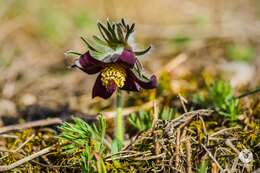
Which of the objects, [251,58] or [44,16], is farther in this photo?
[44,16]

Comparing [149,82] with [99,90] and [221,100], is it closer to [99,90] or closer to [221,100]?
[99,90]

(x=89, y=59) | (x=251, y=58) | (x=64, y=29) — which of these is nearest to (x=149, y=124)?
(x=89, y=59)

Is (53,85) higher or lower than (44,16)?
lower

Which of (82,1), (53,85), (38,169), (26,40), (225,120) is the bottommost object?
(38,169)

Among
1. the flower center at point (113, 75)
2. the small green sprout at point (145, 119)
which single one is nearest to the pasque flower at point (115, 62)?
the flower center at point (113, 75)

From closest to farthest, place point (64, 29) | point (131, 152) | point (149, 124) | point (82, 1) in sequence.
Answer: point (131, 152)
point (149, 124)
point (64, 29)
point (82, 1)

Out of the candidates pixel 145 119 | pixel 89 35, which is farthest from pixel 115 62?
pixel 89 35

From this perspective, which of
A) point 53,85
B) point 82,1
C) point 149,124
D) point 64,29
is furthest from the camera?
point 82,1

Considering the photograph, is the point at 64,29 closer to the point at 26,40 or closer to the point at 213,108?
the point at 26,40

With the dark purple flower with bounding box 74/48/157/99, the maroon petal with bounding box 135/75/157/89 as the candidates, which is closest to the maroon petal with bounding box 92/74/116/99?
the dark purple flower with bounding box 74/48/157/99
